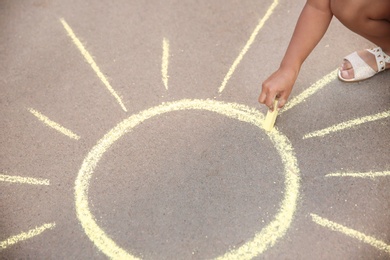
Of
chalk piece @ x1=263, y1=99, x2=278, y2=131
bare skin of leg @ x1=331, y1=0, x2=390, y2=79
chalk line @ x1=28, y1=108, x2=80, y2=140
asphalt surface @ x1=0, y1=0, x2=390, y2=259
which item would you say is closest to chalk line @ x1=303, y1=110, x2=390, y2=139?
asphalt surface @ x1=0, y1=0, x2=390, y2=259

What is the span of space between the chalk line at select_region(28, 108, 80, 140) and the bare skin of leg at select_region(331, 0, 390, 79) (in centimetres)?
96

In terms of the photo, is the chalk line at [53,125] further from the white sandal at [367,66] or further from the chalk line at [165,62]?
the white sandal at [367,66]

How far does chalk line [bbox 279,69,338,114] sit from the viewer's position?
1.41 m

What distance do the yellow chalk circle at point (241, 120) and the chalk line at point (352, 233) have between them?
8 centimetres

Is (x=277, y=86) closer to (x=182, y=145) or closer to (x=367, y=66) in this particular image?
(x=182, y=145)

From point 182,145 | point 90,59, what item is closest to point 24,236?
point 182,145

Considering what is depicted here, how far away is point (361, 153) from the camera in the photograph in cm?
127

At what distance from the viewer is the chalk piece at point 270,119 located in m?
1.27

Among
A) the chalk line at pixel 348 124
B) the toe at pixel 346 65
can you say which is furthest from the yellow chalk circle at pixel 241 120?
the toe at pixel 346 65

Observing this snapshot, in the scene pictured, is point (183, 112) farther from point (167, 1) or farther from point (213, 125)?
point (167, 1)

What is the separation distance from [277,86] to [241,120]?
0.83 feet

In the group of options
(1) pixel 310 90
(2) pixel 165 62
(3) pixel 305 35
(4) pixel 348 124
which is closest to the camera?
(3) pixel 305 35

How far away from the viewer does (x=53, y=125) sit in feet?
4.73

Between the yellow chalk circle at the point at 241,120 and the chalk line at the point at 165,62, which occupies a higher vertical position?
the chalk line at the point at 165,62
